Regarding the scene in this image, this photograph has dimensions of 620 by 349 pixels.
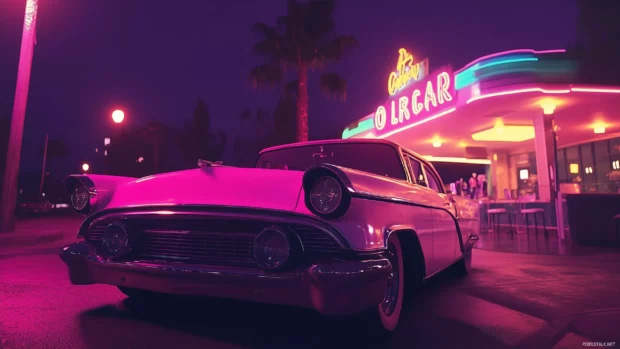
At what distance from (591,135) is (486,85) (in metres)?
11.0

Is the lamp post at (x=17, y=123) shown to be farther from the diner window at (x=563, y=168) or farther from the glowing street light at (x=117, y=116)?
the diner window at (x=563, y=168)

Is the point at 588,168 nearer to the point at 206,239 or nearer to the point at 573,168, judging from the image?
the point at 573,168

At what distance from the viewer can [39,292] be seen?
404 cm

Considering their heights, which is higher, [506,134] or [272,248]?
[506,134]

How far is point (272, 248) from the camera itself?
2289mm

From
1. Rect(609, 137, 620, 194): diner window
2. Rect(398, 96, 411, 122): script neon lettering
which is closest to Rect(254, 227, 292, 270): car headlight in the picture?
Rect(398, 96, 411, 122): script neon lettering

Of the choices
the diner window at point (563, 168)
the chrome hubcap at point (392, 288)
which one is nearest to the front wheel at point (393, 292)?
the chrome hubcap at point (392, 288)

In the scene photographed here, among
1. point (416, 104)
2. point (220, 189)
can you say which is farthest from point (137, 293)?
point (416, 104)

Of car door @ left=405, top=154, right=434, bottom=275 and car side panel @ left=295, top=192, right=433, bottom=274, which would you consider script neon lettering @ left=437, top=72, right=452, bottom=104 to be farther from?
car side panel @ left=295, top=192, right=433, bottom=274

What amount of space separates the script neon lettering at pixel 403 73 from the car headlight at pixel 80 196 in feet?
50.0

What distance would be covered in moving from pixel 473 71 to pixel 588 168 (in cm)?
1367

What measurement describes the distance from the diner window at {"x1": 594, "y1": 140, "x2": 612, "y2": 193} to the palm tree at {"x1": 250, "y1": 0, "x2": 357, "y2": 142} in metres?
14.3

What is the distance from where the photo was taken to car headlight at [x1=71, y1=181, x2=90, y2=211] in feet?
10.0

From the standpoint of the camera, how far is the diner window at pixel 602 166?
A: 21375 millimetres
